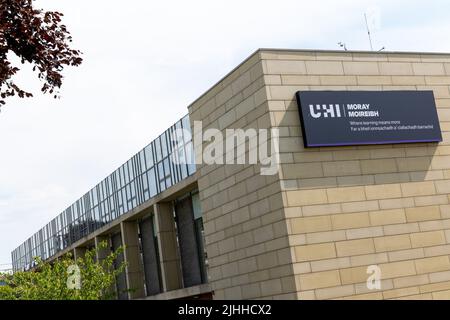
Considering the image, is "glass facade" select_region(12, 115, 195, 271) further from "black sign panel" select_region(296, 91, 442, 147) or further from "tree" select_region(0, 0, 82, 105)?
"tree" select_region(0, 0, 82, 105)

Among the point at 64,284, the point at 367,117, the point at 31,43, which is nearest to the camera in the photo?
the point at 31,43

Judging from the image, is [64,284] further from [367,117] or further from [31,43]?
[31,43]

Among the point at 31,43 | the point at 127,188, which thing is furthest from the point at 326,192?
the point at 127,188

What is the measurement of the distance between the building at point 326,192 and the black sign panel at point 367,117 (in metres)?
0.07

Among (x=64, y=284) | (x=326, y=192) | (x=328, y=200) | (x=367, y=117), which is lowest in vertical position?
(x=64, y=284)

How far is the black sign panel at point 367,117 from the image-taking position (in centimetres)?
2256

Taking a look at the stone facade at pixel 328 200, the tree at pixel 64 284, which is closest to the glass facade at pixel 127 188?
the tree at pixel 64 284

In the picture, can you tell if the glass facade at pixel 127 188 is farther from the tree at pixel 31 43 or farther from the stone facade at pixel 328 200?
the tree at pixel 31 43

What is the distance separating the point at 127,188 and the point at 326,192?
2268 centimetres

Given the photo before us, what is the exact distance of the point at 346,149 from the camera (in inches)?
902

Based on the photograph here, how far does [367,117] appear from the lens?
23.3m

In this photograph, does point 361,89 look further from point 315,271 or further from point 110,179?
point 110,179

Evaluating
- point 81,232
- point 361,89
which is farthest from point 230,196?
point 81,232
